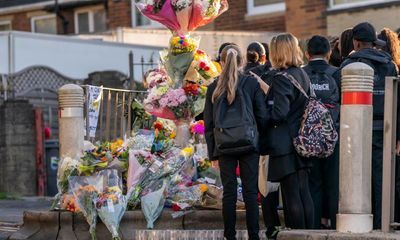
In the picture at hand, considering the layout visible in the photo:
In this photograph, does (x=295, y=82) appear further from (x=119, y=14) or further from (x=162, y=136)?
(x=119, y=14)

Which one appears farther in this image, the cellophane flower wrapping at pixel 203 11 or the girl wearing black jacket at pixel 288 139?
the cellophane flower wrapping at pixel 203 11

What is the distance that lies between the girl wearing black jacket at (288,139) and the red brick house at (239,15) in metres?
10.5

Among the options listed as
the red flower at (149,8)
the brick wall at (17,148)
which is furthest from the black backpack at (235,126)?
the brick wall at (17,148)

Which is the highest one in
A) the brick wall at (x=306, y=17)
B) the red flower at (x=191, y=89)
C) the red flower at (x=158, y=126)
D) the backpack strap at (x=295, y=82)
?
the brick wall at (x=306, y=17)

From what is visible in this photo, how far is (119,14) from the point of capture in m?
27.4

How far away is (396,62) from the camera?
962 cm

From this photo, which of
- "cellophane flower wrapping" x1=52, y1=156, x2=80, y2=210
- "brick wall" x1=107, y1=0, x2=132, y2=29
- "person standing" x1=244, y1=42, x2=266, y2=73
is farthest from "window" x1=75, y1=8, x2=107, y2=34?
"person standing" x1=244, y1=42, x2=266, y2=73

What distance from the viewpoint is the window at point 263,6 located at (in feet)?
77.6

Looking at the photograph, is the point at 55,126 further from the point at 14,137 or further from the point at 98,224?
the point at 98,224

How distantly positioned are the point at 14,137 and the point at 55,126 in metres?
1.98

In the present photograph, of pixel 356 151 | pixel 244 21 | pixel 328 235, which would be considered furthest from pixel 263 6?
pixel 328 235

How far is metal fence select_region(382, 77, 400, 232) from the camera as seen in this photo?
7.91 m

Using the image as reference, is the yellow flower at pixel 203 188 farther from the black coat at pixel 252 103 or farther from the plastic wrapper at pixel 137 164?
the black coat at pixel 252 103

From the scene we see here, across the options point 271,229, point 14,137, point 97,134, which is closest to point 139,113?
point 97,134
